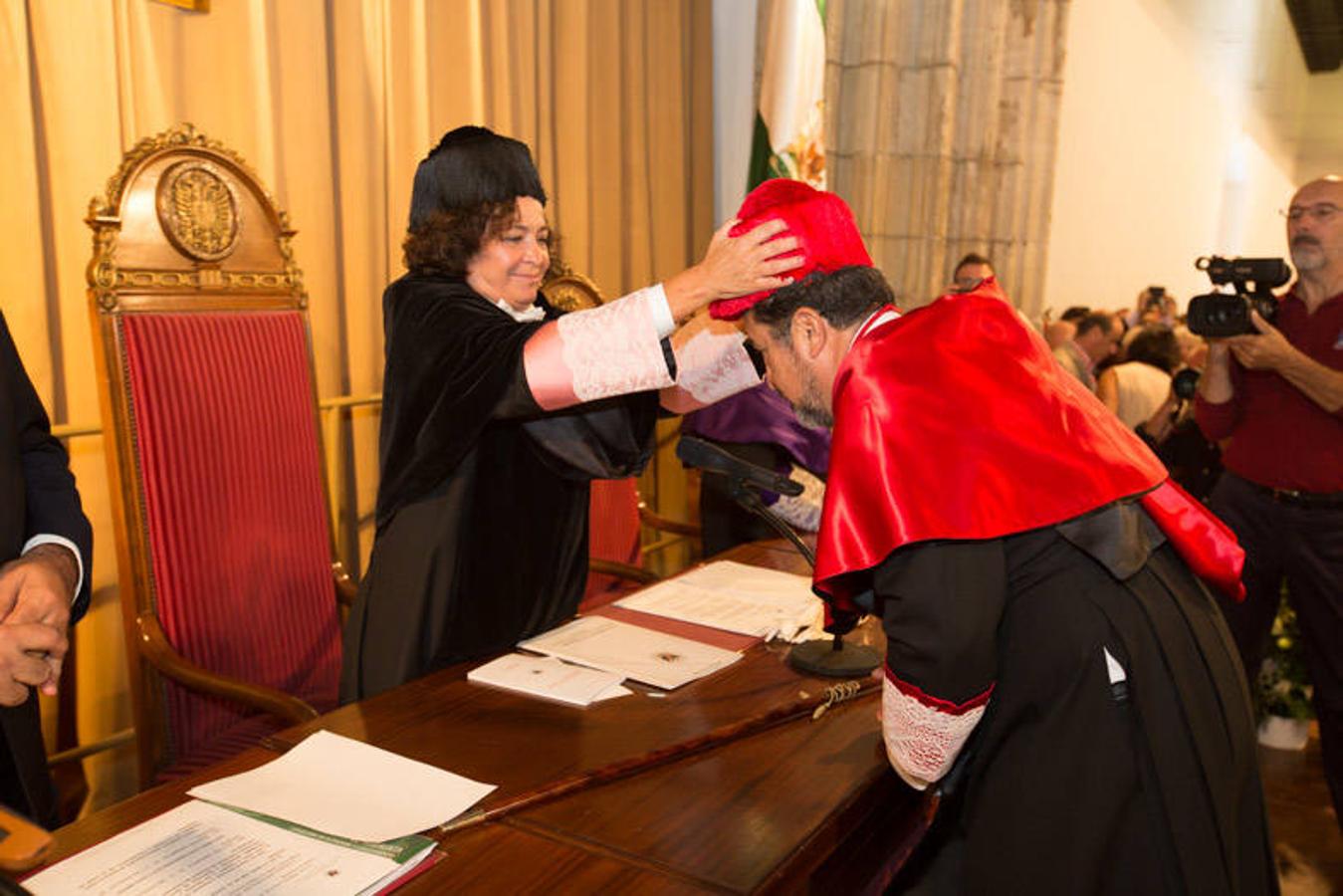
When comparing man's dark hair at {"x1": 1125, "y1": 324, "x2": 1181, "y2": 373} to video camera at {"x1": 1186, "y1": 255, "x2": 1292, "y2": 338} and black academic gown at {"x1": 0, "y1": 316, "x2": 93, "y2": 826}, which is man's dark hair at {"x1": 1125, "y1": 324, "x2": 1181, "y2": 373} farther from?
black academic gown at {"x1": 0, "y1": 316, "x2": 93, "y2": 826}

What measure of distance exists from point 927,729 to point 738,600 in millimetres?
844

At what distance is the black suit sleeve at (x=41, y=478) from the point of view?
138 centimetres

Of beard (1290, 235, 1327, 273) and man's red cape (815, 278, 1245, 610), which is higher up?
beard (1290, 235, 1327, 273)

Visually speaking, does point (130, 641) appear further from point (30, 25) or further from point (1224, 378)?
point (1224, 378)

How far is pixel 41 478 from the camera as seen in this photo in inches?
56.7

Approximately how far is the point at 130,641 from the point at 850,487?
1520 mm

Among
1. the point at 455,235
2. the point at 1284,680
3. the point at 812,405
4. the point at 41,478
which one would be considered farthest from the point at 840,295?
the point at 1284,680

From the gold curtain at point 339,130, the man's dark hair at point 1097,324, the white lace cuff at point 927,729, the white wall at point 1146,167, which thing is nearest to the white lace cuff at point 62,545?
the white lace cuff at point 927,729

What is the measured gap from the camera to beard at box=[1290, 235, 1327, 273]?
294cm

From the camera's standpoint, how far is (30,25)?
2.41m

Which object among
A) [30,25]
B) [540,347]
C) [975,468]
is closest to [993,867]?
[975,468]

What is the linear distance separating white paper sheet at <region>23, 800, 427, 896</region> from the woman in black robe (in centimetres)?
69

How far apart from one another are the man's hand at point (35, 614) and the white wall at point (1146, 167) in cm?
752

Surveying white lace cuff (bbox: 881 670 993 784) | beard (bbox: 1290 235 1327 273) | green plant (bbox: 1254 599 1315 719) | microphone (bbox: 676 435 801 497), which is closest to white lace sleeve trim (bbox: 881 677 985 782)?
white lace cuff (bbox: 881 670 993 784)
